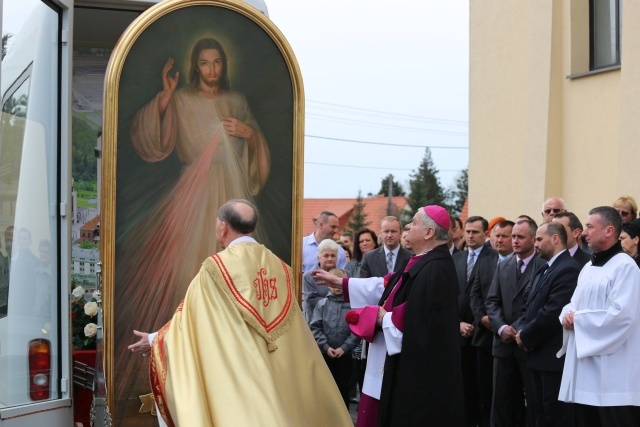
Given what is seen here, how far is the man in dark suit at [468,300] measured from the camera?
1010 cm

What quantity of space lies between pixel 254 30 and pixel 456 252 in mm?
4234

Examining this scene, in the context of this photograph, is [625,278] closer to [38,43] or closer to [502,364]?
[502,364]

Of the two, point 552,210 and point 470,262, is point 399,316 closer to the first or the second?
point 470,262

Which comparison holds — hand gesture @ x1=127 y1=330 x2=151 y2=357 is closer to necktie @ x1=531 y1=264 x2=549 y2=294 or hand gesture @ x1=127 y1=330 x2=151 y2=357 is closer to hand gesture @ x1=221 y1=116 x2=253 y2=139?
hand gesture @ x1=221 y1=116 x2=253 y2=139

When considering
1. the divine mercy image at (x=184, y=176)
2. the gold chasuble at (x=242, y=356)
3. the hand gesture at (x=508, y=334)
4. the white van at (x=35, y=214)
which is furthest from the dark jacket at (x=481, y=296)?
the white van at (x=35, y=214)

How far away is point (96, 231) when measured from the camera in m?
7.96

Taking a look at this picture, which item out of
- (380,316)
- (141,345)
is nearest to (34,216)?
(141,345)

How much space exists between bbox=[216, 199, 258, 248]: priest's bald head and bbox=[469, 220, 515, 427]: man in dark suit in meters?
4.07

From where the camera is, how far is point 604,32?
14586 millimetres

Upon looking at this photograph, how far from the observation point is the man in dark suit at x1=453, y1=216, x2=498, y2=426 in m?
10.1

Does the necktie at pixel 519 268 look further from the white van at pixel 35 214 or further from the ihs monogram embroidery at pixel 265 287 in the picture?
the white van at pixel 35 214

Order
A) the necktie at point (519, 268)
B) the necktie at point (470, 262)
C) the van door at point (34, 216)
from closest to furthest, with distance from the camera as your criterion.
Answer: the van door at point (34, 216), the necktie at point (519, 268), the necktie at point (470, 262)

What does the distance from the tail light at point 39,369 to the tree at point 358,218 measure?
199 ft

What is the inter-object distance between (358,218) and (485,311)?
189 ft
